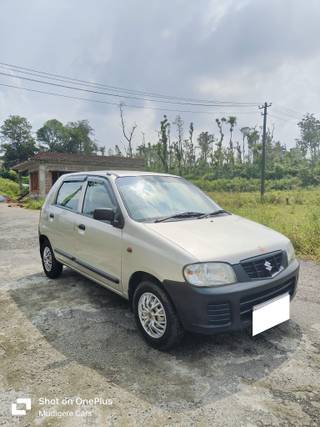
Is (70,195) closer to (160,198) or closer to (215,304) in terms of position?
(160,198)

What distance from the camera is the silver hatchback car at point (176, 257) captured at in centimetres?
234

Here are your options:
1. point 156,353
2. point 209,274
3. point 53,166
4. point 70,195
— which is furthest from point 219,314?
point 53,166

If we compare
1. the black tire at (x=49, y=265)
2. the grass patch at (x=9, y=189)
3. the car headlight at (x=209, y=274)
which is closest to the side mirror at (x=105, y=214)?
the car headlight at (x=209, y=274)

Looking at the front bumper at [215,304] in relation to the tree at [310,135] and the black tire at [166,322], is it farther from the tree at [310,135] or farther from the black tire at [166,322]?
the tree at [310,135]

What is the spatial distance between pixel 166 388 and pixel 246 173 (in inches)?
1685

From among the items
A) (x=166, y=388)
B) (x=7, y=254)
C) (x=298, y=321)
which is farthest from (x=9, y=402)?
(x=7, y=254)

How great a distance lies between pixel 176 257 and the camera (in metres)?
2.39

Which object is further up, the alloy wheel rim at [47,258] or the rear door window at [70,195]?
the rear door window at [70,195]

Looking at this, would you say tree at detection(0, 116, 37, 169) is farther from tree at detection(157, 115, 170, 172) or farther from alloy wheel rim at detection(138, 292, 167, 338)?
alloy wheel rim at detection(138, 292, 167, 338)

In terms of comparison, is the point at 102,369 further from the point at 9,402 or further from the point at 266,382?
the point at 266,382

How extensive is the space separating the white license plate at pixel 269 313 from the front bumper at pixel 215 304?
0.20 ft

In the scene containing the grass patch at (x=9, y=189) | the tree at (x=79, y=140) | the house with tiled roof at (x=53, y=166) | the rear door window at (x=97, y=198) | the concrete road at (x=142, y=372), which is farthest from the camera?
the tree at (x=79, y=140)

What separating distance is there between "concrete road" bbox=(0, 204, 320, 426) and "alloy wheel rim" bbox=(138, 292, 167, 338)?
0.19m

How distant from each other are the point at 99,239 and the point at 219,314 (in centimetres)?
158
